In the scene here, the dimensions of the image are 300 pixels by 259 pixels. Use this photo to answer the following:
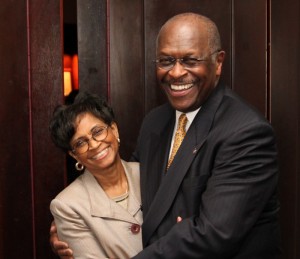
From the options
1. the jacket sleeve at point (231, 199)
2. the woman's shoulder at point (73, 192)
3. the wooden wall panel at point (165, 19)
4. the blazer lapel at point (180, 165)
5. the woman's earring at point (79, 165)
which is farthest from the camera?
the wooden wall panel at point (165, 19)

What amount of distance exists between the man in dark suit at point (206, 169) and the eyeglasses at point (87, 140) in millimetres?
228

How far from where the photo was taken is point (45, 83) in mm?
2119

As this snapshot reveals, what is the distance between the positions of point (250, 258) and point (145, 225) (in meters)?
0.38

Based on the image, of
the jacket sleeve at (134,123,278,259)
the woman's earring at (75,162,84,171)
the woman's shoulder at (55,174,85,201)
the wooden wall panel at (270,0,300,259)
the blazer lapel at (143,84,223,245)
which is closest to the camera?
the jacket sleeve at (134,123,278,259)

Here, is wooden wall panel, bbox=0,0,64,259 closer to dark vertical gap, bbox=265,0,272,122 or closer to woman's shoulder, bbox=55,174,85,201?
woman's shoulder, bbox=55,174,85,201

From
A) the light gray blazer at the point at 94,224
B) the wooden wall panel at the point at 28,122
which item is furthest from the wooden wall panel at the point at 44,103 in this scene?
the light gray blazer at the point at 94,224

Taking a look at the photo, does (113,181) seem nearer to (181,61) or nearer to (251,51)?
(181,61)

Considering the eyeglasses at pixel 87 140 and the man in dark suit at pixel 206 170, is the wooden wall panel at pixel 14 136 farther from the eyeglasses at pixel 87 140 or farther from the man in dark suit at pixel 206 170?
the man in dark suit at pixel 206 170

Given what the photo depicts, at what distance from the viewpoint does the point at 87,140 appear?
169cm

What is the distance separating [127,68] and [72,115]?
0.56 metres

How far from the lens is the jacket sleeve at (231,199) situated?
1.40 meters

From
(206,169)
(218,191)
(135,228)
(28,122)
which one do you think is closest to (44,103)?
(28,122)

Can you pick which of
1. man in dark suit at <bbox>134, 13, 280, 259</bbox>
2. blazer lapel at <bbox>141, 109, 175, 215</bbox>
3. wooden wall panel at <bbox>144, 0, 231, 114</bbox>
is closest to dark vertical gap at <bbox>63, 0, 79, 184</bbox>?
wooden wall panel at <bbox>144, 0, 231, 114</bbox>

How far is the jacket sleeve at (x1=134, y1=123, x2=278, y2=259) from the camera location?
1400mm
